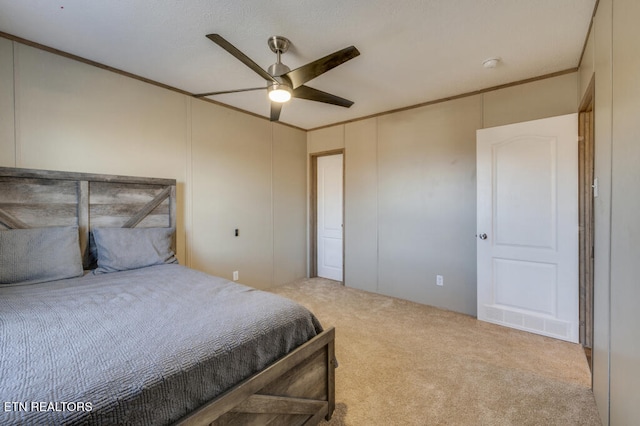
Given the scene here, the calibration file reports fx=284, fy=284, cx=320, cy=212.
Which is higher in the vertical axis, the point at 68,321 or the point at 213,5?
the point at 213,5

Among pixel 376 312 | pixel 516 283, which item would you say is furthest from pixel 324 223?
pixel 516 283

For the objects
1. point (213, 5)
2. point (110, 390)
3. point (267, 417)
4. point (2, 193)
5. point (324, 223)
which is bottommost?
point (267, 417)

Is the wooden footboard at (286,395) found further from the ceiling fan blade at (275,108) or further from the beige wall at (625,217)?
the ceiling fan blade at (275,108)

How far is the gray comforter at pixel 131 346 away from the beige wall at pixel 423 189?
2349 millimetres

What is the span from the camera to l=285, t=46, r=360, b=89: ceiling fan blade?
1.89 m

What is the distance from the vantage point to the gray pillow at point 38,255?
6.23 feet

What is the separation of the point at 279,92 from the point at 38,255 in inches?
81.7

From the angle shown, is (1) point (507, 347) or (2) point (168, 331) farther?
(1) point (507, 347)

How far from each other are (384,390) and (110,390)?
1648mm

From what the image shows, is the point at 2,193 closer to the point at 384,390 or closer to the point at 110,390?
the point at 110,390

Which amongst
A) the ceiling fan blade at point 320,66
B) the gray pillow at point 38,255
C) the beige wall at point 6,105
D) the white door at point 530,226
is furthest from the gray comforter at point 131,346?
the white door at point 530,226

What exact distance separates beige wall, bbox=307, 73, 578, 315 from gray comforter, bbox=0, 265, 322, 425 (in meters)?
2.35

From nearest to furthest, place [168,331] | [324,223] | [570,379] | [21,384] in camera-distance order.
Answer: [21,384]
[168,331]
[570,379]
[324,223]

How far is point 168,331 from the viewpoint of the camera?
48.2 inches
